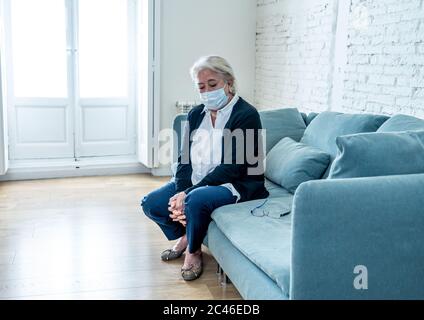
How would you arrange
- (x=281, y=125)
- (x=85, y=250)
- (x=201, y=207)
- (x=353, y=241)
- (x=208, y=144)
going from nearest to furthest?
1. (x=353, y=241)
2. (x=201, y=207)
3. (x=208, y=144)
4. (x=85, y=250)
5. (x=281, y=125)

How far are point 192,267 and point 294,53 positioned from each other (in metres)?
2.46

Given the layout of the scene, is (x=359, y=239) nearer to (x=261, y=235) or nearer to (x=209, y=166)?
(x=261, y=235)

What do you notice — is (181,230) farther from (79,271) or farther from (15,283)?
(15,283)

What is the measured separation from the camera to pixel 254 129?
264cm

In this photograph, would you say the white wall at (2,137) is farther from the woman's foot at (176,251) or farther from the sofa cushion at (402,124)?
the sofa cushion at (402,124)

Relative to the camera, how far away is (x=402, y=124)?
2.30 meters

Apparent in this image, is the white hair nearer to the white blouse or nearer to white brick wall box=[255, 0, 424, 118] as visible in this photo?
the white blouse

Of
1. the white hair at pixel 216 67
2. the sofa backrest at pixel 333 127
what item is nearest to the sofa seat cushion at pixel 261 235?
the sofa backrest at pixel 333 127

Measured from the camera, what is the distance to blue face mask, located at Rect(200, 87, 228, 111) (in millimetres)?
2680

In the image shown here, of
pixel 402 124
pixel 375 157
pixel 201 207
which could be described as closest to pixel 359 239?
pixel 375 157

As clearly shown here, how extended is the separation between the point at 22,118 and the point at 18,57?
61cm

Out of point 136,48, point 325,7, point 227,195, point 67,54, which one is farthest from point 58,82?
point 227,195

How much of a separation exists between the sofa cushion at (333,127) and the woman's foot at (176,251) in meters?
0.98

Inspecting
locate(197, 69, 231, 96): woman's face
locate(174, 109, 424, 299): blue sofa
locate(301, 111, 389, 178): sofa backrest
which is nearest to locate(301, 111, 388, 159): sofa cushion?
locate(301, 111, 389, 178): sofa backrest
